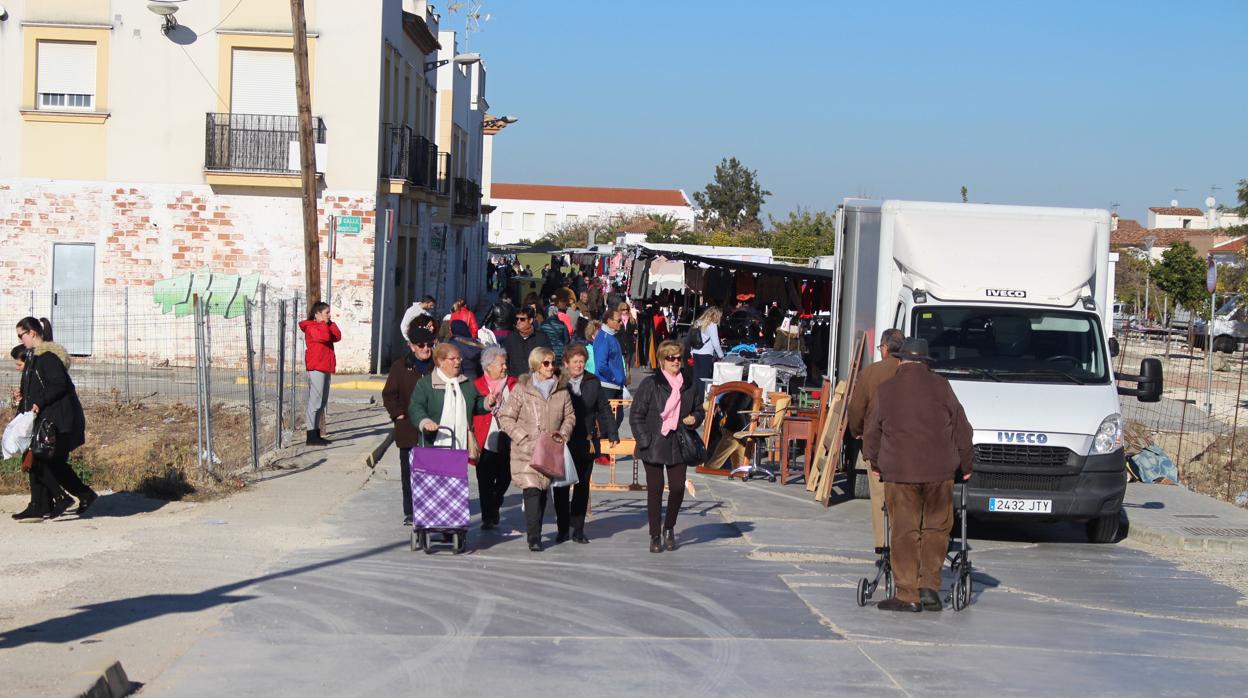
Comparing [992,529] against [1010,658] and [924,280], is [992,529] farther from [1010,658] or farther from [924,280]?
[1010,658]

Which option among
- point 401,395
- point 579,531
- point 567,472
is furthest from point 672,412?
point 401,395

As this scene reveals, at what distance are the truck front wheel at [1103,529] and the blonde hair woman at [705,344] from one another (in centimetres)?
838

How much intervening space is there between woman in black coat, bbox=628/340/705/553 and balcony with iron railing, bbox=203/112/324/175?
18442 millimetres

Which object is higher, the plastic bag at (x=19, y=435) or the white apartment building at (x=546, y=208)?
the white apartment building at (x=546, y=208)

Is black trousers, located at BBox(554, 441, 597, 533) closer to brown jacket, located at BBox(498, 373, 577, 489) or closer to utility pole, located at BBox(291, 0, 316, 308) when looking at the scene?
brown jacket, located at BBox(498, 373, 577, 489)

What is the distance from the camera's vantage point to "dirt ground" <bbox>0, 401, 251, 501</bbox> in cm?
1327

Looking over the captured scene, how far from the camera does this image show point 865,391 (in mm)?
11117

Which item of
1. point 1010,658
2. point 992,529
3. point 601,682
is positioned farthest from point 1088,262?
point 601,682

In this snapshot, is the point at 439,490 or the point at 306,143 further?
the point at 306,143

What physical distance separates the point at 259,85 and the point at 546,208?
329ft

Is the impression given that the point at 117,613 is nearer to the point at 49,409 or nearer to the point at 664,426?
the point at 49,409

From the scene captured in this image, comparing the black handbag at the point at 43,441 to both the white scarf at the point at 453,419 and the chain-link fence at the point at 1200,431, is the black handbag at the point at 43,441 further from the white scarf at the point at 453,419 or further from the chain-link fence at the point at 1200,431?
the chain-link fence at the point at 1200,431

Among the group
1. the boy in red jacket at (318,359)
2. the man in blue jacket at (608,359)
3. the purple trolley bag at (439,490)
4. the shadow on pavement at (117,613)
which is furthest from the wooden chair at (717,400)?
the shadow on pavement at (117,613)

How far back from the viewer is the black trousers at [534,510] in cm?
1075
